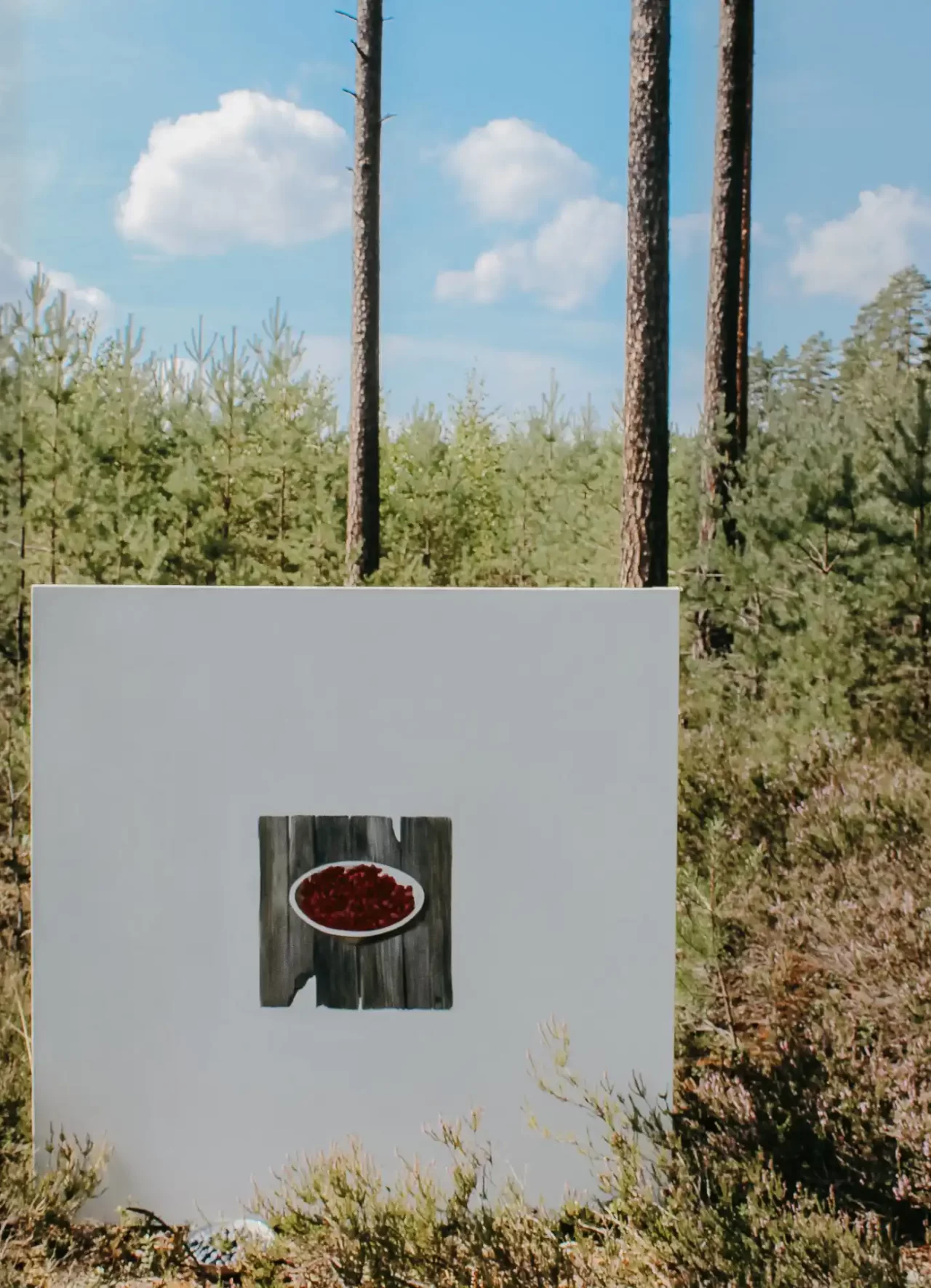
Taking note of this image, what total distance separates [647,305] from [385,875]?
510 cm

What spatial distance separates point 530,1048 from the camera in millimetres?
4098

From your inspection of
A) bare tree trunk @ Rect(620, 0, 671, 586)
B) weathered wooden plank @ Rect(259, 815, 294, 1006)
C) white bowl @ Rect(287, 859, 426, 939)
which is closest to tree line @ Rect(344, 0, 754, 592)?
bare tree trunk @ Rect(620, 0, 671, 586)

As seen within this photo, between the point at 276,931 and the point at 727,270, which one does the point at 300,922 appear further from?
the point at 727,270

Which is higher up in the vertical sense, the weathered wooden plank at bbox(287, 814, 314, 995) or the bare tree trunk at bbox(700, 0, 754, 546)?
the bare tree trunk at bbox(700, 0, 754, 546)

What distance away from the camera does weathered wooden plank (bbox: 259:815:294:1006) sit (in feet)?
13.4

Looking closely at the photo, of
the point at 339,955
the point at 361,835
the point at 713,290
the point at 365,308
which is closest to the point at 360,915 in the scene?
the point at 339,955

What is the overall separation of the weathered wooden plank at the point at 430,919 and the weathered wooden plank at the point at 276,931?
1.49 ft

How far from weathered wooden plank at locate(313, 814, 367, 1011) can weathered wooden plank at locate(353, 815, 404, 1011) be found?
0.08ft

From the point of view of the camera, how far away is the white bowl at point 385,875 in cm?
405

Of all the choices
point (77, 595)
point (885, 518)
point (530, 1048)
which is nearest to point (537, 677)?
point (530, 1048)

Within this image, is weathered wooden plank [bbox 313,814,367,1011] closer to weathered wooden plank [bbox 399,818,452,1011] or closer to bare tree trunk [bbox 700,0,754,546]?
weathered wooden plank [bbox 399,818,452,1011]

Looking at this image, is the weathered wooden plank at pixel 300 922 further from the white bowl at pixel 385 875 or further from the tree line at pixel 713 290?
the tree line at pixel 713 290

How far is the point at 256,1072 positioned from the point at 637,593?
2.36 m

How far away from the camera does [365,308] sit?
10328 millimetres
